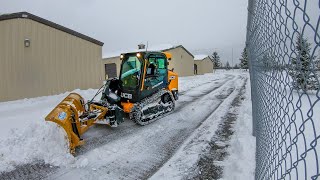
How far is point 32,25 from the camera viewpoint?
43.5ft

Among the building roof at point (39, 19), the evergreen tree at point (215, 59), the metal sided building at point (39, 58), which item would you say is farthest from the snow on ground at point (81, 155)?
the evergreen tree at point (215, 59)

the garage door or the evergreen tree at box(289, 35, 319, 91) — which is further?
the garage door

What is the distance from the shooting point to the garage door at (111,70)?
31.8 m

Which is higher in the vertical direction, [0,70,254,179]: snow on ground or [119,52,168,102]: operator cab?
[119,52,168,102]: operator cab

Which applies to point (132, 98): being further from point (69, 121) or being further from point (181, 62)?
point (181, 62)

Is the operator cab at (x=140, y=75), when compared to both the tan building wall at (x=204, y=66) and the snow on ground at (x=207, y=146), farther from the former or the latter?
the tan building wall at (x=204, y=66)

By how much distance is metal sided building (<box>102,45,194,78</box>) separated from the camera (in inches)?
1267

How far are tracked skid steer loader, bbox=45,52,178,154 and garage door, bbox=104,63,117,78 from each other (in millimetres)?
21643

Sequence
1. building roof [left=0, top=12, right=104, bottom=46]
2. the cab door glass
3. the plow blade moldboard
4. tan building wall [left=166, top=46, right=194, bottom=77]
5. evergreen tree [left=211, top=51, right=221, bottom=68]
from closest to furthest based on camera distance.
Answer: the plow blade moldboard → the cab door glass → building roof [left=0, top=12, right=104, bottom=46] → tan building wall [left=166, top=46, right=194, bottom=77] → evergreen tree [left=211, top=51, right=221, bottom=68]

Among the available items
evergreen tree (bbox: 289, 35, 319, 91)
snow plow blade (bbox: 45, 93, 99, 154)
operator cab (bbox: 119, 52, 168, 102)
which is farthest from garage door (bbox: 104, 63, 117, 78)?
evergreen tree (bbox: 289, 35, 319, 91)

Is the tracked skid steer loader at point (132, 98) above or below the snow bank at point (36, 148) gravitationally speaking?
above

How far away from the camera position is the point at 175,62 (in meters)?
35.9

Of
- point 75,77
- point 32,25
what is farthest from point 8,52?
point 75,77

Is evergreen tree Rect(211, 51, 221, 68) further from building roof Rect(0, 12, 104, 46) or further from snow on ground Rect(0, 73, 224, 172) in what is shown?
snow on ground Rect(0, 73, 224, 172)
